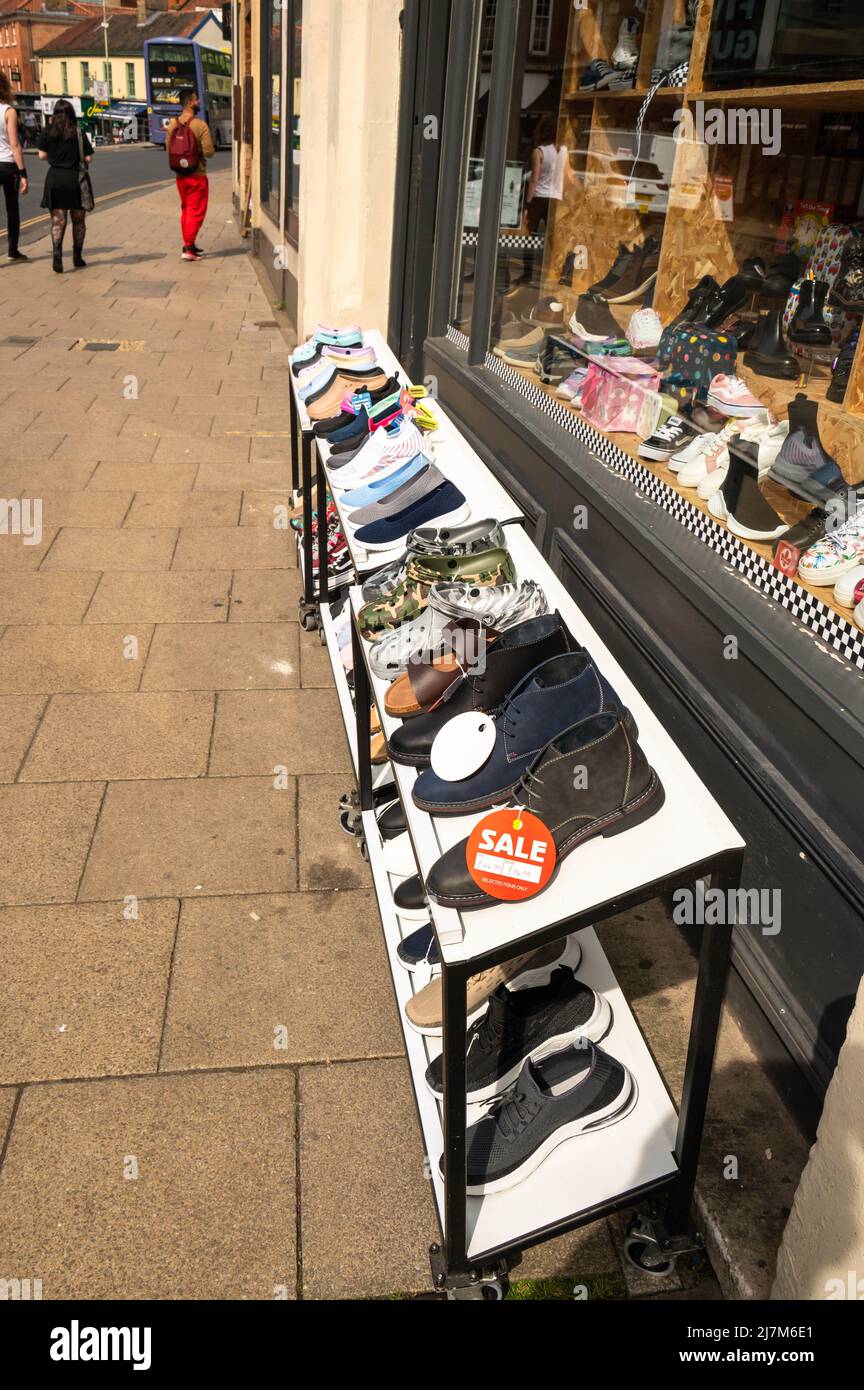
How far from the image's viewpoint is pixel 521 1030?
2242mm

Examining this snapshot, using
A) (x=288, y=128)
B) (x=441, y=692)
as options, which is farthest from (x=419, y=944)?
(x=288, y=128)

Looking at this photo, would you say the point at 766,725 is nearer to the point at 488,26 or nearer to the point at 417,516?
the point at 417,516

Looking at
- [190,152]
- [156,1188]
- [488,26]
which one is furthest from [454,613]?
[190,152]

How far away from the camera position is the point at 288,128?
12.0 meters

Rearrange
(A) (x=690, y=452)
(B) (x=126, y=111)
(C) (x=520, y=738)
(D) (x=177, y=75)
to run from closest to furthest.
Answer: (C) (x=520, y=738) → (A) (x=690, y=452) → (D) (x=177, y=75) → (B) (x=126, y=111)

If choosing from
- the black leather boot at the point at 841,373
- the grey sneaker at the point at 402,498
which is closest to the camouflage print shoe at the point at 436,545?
the grey sneaker at the point at 402,498

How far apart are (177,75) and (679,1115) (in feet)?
160

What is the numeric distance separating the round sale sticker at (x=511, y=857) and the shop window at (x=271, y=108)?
518 inches

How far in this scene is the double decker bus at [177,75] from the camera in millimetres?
41188

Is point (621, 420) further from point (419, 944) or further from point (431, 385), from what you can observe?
point (431, 385)

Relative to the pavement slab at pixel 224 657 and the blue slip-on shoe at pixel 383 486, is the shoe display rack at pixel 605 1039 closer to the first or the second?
the blue slip-on shoe at pixel 383 486

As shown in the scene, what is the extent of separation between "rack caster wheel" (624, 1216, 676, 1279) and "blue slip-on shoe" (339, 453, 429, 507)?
2.08 m

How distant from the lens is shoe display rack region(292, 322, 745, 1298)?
1.68 m
